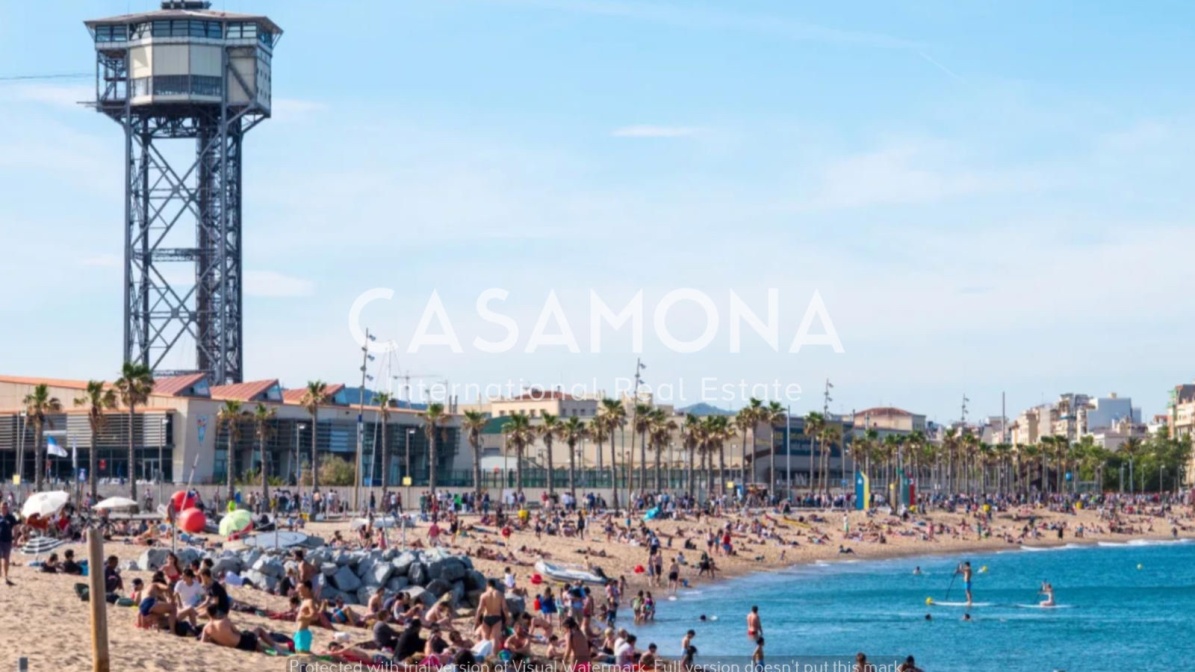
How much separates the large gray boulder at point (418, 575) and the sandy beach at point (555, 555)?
2.05 m

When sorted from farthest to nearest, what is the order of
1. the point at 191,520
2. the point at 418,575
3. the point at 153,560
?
the point at 418,575, the point at 153,560, the point at 191,520

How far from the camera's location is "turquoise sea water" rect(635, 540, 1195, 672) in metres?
44.7

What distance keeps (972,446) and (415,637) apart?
414ft

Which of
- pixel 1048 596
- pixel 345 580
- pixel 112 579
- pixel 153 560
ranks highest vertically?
pixel 112 579

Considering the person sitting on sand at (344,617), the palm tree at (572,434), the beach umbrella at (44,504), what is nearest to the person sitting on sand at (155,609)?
the person sitting on sand at (344,617)

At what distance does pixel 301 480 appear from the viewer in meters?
98.6

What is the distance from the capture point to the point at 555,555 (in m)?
64.3

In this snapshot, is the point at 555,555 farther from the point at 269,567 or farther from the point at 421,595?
the point at 269,567

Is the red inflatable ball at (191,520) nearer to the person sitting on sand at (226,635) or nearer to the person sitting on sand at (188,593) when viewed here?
the person sitting on sand at (188,593)

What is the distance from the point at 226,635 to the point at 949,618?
33.8 m

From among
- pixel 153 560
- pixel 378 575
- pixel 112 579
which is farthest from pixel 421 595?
pixel 112 579

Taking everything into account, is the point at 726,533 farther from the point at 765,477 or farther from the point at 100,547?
the point at 765,477

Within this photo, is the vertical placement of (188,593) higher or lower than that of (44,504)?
lower

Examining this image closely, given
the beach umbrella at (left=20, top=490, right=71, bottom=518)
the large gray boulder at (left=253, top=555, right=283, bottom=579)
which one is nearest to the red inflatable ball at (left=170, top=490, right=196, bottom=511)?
the large gray boulder at (left=253, top=555, right=283, bottom=579)
